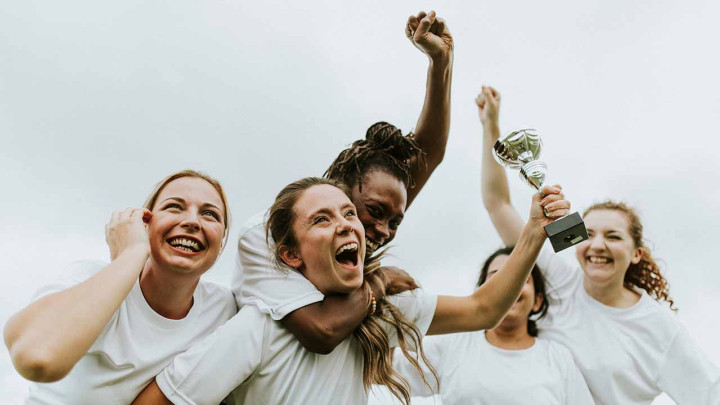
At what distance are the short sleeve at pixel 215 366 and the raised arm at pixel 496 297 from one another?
3.38ft

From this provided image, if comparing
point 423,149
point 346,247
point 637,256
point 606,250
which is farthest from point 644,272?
point 346,247

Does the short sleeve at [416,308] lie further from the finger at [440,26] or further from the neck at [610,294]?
the neck at [610,294]

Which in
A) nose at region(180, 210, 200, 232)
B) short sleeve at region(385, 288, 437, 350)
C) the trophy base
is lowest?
short sleeve at region(385, 288, 437, 350)

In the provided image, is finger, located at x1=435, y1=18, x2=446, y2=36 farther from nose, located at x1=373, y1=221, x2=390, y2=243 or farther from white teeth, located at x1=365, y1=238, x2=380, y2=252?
white teeth, located at x1=365, y1=238, x2=380, y2=252

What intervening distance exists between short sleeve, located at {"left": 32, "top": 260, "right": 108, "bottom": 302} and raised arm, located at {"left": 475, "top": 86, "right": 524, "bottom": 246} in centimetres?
306

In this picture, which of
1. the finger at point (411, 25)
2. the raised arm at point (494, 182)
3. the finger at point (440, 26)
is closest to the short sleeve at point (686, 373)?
the raised arm at point (494, 182)

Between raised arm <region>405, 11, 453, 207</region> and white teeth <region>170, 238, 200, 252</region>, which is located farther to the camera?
raised arm <region>405, 11, 453, 207</region>

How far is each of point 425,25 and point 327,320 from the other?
1.92m

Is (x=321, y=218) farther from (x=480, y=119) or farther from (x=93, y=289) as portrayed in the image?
(x=480, y=119)

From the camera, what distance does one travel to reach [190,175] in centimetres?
326

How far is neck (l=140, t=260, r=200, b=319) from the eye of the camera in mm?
2947

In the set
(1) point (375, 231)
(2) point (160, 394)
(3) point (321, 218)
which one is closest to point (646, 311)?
(1) point (375, 231)

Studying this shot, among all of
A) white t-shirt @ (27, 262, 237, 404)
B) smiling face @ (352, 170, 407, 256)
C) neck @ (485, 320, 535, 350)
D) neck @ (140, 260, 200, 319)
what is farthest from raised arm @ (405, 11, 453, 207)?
white t-shirt @ (27, 262, 237, 404)

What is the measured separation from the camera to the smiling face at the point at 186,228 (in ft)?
9.54
